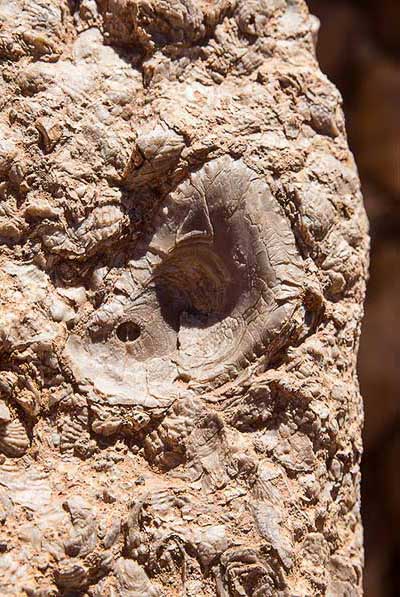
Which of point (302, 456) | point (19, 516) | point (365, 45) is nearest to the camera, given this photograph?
point (19, 516)

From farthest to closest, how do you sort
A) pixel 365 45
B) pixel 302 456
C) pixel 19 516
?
pixel 365 45 < pixel 302 456 < pixel 19 516

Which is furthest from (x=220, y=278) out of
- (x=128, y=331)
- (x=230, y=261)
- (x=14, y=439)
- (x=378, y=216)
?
(x=378, y=216)

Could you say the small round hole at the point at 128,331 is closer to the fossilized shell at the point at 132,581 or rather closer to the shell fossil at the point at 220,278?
the shell fossil at the point at 220,278

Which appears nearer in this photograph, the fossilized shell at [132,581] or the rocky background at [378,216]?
the fossilized shell at [132,581]

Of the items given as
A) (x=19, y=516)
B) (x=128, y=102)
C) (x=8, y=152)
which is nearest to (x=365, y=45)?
(x=128, y=102)

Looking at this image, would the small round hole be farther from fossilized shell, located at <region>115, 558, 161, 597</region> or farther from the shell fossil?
fossilized shell, located at <region>115, 558, 161, 597</region>

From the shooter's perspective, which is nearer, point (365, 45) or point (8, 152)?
point (8, 152)

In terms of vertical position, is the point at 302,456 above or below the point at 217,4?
below

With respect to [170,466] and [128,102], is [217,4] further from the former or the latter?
[170,466]

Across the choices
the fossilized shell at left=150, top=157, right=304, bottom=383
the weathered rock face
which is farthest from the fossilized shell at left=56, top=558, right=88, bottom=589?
the fossilized shell at left=150, top=157, right=304, bottom=383

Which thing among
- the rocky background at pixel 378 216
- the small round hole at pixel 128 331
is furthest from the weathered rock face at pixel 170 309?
the rocky background at pixel 378 216
